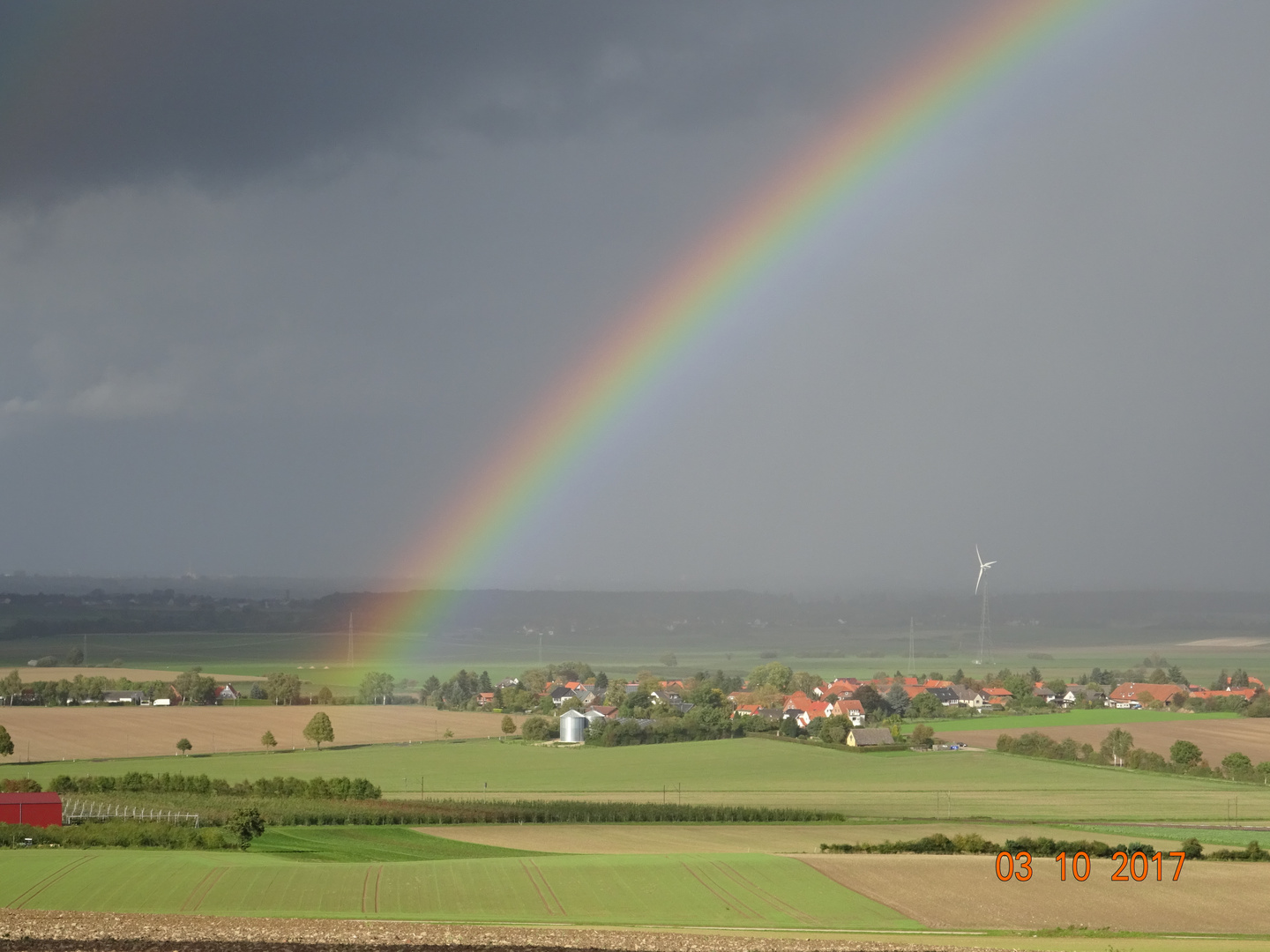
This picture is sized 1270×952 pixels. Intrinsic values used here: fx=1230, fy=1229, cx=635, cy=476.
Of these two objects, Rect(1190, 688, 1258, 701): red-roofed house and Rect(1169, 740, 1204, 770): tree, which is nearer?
Rect(1169, 740, 1204, 770): tree

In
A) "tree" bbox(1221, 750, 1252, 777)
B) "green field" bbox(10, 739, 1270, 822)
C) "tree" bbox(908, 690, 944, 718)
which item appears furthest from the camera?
"tree" bbox(908, 690, 944, 718)

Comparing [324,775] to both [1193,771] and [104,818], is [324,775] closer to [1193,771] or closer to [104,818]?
[104,818]

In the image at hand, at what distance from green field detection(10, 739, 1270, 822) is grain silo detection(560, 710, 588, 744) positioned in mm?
5020

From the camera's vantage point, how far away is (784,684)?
4555 inches

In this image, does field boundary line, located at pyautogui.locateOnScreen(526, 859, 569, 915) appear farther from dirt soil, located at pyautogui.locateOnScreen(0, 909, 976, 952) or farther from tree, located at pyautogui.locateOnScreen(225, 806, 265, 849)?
tree, located at pyautogui.locateOnScreen(225, 806, 265, 849)

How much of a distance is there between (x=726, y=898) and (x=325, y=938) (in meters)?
10.2

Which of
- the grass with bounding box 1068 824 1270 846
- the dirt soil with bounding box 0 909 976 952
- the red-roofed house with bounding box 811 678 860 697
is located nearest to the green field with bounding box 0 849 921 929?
the dirt soil with bounding box 0 909 976 952

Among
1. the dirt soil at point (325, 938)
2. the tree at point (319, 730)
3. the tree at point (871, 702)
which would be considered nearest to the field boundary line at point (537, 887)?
the dirt soil at point (325, 938)

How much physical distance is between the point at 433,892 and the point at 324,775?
3324cm

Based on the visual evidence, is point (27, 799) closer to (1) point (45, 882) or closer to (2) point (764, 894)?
(1) point (45, 882)

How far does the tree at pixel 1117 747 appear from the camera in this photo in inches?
2645

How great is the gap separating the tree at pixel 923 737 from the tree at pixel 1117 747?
9705 millimetres

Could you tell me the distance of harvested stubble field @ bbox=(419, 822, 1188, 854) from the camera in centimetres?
3883

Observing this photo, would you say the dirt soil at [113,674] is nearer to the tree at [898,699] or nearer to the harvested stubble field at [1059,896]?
the tree at [898,699]
